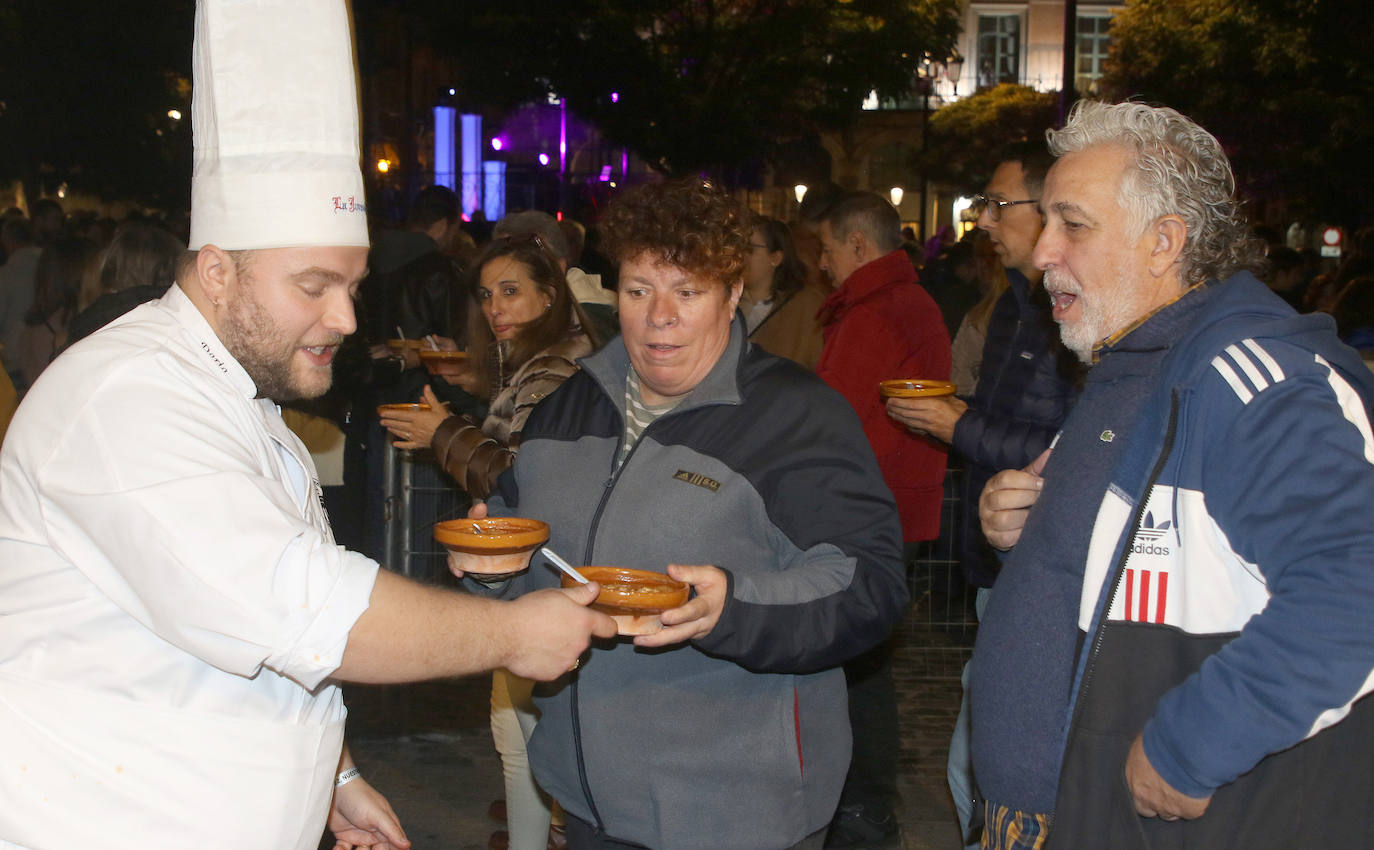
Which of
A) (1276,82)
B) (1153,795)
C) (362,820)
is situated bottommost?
(362,820)

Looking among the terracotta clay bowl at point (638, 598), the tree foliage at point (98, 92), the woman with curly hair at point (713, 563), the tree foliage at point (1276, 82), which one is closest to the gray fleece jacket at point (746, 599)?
the woman with curly hair at point (713, 563)

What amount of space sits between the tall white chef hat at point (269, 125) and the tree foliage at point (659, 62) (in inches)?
852

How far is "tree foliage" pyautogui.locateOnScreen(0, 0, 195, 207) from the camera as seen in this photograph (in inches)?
645

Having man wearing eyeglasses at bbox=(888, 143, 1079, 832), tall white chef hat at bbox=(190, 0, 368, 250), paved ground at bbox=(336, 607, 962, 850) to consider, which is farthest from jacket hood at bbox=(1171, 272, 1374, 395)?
paved ground at bbox=(336, 607, 962, 850)

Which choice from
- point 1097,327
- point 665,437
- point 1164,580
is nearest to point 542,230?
point 665,437

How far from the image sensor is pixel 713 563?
120 inches

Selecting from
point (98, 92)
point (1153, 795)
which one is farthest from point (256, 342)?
point (98, 92)

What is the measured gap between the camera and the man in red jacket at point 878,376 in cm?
557

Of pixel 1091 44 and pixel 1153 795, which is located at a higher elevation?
pixel 1091 44

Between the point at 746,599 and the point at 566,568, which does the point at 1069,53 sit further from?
the point at 566,568

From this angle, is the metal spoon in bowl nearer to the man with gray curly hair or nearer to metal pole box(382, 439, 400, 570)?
the man with gray curly hair

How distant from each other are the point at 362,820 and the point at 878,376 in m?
3.62

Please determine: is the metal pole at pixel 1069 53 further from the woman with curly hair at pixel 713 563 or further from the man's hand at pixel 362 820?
the man's hand at pixel 362 820

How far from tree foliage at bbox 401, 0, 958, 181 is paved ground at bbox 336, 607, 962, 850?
59.0ft
